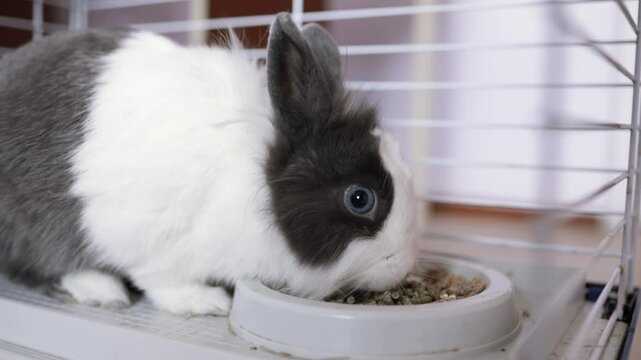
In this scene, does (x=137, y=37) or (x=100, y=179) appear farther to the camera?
(x=137, y=37)

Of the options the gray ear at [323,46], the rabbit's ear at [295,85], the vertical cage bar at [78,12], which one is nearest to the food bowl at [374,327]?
the rabbit's ear at [295,85]

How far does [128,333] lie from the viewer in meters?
0.87

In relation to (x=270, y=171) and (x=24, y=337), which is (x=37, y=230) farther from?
(x=270, y=171)

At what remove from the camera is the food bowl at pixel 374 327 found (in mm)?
798

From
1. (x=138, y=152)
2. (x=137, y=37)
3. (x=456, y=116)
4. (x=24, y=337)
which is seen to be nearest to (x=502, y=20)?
(x=456, y=116)

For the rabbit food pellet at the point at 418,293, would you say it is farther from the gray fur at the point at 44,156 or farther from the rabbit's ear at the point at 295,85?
the gray fur at the point at 44,156

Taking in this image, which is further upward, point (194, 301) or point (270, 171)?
point (270, 171)

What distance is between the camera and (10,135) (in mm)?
1055

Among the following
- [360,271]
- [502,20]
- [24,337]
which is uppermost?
[502,20]

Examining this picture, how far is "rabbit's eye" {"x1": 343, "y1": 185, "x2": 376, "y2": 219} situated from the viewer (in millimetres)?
915

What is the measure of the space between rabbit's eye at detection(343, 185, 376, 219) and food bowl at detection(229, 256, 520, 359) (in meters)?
0.14

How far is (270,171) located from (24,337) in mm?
432

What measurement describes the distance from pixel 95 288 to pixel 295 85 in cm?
45

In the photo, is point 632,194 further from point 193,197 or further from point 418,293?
point 193,197
